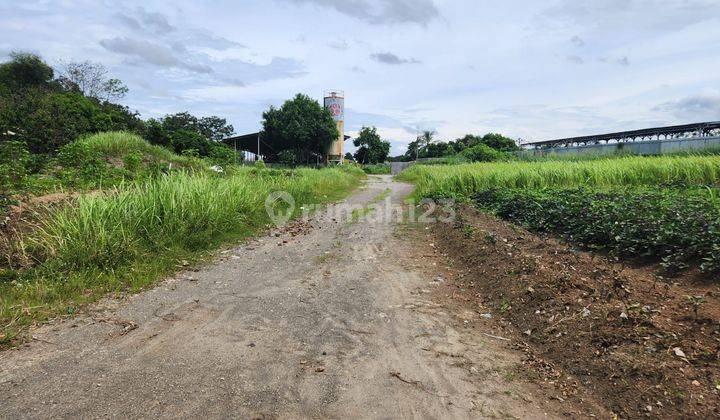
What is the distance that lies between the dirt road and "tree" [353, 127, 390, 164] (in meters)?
60.0

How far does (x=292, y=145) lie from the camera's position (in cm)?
4125

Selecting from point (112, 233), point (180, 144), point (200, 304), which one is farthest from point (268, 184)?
point (180, 144)

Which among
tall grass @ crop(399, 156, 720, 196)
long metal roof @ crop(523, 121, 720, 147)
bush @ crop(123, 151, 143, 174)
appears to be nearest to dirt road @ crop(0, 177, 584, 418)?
bush @ crop(123, 151, 143, 174)

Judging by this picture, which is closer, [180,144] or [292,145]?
[180,144]

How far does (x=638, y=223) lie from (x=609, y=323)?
7.82 ft

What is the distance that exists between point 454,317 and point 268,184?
8.23 meters

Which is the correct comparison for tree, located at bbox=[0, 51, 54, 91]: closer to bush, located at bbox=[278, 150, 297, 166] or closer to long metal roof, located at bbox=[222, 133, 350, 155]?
long metal roof, located at bbox=[222, 133, 350, 155]

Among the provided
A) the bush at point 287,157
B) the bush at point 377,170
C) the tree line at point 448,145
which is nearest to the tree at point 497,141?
the tree line at point 448,145

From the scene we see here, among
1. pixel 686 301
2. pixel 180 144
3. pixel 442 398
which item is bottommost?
pixel 442 398

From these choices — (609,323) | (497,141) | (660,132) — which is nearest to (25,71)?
(609,323)

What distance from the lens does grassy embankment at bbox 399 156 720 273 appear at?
14.9 feet

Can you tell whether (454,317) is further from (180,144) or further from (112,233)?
(180,144)

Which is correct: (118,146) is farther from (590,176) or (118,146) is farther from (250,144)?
(250,144)

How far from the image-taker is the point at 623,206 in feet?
19.8
